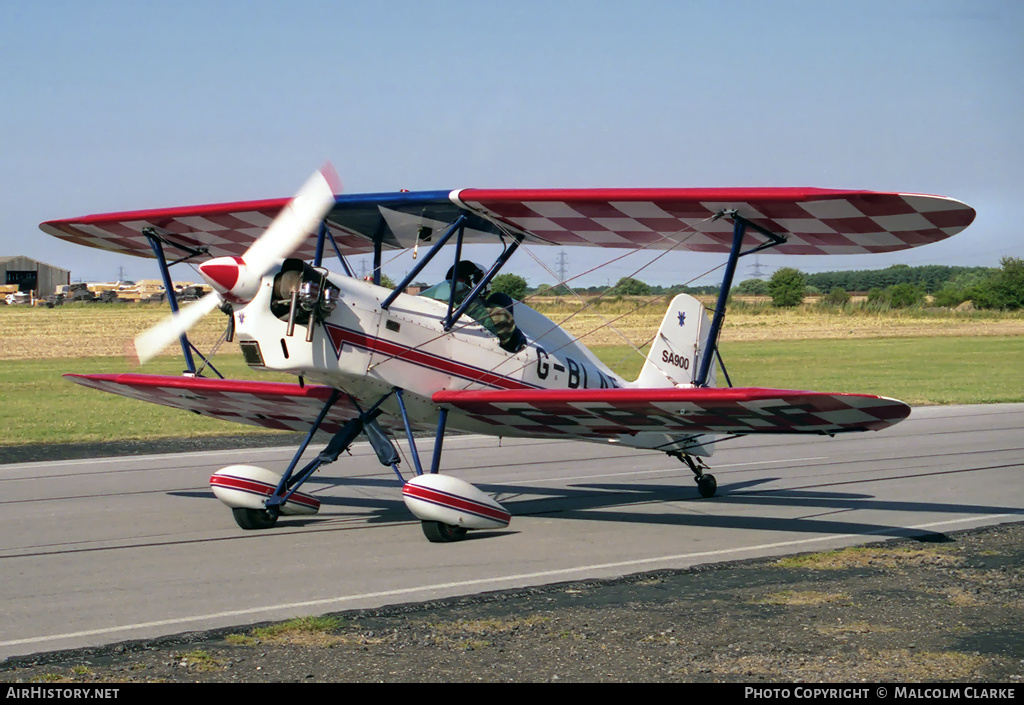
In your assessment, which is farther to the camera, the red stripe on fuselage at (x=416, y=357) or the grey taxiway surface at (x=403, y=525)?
the red stripe on fuselage at (x=416, y=357)

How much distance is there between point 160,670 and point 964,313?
233ft

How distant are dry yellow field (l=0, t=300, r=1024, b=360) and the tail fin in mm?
27521

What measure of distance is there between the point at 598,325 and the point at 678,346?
33.2 meters

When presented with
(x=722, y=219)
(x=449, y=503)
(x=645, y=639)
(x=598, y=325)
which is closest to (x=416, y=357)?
(x=449, y=503)

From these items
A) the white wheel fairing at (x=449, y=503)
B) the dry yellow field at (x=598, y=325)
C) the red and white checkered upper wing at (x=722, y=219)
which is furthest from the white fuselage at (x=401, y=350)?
the dry yellow field at (x=598, y=325)

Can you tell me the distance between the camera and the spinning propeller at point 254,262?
28.1ft

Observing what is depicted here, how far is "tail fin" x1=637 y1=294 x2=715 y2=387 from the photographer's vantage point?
12.1 meters

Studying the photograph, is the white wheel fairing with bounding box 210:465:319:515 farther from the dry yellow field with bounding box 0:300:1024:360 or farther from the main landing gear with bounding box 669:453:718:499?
the dry yellow field with bounding box 0:300:1024:360

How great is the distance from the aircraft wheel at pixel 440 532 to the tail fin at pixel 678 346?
343cm

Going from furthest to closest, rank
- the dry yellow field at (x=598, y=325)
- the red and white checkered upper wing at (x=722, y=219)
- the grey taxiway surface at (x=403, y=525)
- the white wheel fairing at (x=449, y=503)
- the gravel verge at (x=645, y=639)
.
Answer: the dry yellow field at (x=598, y=325), the white wheel fairing at (x=449, y=503), the red and white checkered upper wing at (x=722, y=219), the grey taxiway surface at (x=403, y=525), the gravel verge at (x=645, y=639)

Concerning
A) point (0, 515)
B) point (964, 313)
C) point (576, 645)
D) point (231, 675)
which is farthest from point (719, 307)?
point (964, 313)

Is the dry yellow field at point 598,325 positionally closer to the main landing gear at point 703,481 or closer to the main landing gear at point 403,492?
the main landing gear at point 703,481

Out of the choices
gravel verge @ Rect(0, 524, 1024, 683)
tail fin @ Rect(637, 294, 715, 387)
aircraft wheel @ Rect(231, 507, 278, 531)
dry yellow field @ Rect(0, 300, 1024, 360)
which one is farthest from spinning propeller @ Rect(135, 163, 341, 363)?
dry yellow field @ Rect(0, 300, 1024, 360)

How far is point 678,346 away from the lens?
40.9 feet
